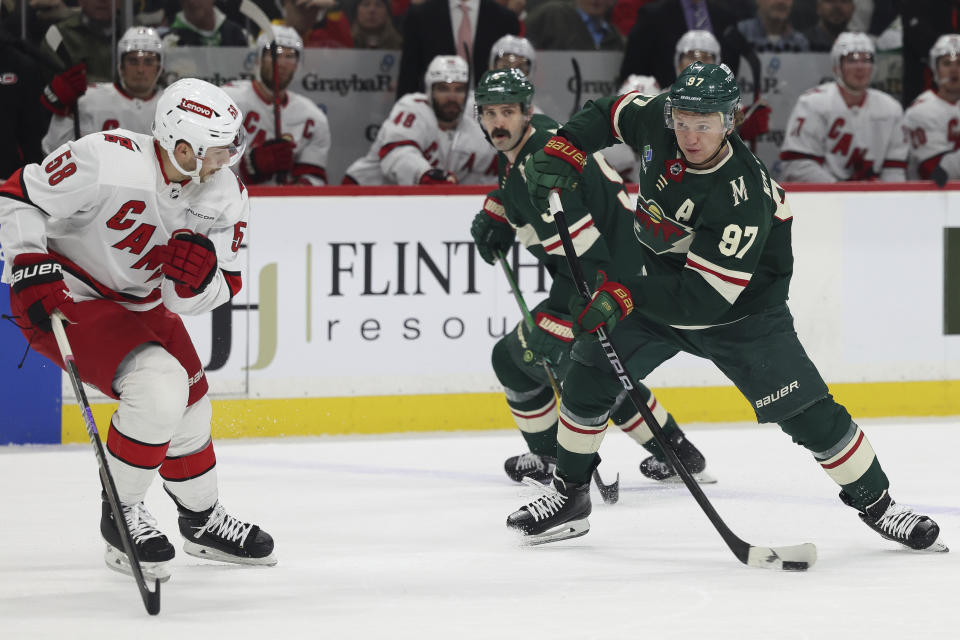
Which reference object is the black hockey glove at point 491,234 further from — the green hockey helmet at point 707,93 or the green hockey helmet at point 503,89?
the green hockey helmet at point 707,93

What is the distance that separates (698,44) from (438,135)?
1.27 metres

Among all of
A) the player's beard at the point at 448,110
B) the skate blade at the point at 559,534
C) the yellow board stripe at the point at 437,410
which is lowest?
the yellow board stripe at the point at 437,410

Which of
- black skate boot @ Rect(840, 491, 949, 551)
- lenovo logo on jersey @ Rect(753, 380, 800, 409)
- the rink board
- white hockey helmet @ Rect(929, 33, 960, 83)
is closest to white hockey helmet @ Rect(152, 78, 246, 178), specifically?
lenovo logo on jersey @ Rect(753, 380, 800, 409)

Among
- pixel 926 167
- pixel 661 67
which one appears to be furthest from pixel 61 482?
pixel 926 167

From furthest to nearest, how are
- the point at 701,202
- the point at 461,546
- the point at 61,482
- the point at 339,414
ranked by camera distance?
the point at 339,414
the point at 61,482
the point at 461,546
the point at 701,202

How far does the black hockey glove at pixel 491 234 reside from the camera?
14.7 feet

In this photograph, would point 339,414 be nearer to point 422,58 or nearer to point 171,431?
point 422,58

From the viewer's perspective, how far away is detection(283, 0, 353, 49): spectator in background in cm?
654

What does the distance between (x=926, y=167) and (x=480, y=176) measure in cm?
220

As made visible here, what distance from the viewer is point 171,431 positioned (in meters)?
3.22

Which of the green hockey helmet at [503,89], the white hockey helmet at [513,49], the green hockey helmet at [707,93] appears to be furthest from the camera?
the white hockey helmet at [513,49]

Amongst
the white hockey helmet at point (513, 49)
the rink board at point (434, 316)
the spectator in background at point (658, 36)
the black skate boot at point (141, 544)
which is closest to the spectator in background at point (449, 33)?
the white hockey helmet at point (513, 49)

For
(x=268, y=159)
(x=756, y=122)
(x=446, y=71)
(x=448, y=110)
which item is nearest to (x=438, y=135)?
(x=448, y=110)

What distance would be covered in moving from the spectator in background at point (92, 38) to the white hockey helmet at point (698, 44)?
2.48m
